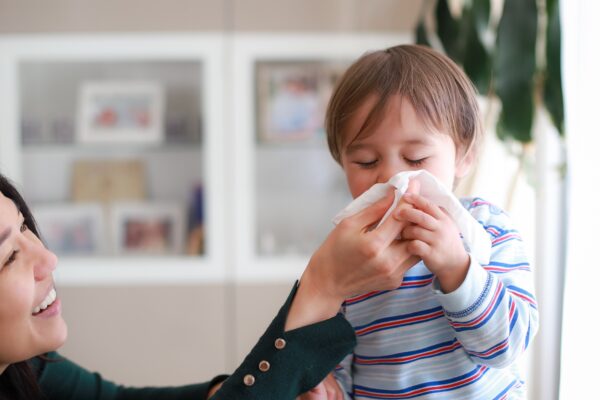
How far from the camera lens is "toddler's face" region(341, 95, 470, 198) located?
87cm

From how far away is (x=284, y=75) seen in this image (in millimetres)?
2904

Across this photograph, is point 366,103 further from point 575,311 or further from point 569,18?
point 569,18

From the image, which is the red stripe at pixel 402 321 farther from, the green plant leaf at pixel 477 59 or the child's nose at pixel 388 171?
the green plant leaf at pixel 477 59

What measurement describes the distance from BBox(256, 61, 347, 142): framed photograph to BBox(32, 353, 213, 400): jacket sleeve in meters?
1.88

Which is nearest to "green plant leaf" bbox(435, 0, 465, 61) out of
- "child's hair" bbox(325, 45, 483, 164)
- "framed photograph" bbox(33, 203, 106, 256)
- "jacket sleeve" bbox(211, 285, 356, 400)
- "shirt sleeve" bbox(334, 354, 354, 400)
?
"child's hair" bbox(325, 45, 483, 164)

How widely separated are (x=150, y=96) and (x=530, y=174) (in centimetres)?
177

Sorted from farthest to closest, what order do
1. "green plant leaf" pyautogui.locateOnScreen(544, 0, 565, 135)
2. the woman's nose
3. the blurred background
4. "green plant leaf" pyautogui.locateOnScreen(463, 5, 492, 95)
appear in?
the blurred background
"green plant leaf" pyautogui.locateOnScreen(463, 5, 492, 95)
"green plant leaf" pyautogui.locateOnScreen(544, 0, 565, 135)
the woman's nose

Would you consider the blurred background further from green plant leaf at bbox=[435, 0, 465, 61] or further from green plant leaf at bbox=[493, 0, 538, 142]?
green plant leaf at bbox=[493, 0, 538, 142]

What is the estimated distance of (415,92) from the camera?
0.89 meters

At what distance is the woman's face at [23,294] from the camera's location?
81cm

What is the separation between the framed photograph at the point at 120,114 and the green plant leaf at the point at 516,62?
1.74 meters

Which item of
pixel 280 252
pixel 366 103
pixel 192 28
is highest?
pixel 192 28

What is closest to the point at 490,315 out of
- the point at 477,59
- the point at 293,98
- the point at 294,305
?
the point at 294,305

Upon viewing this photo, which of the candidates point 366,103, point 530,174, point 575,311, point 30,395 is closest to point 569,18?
point 530,174
